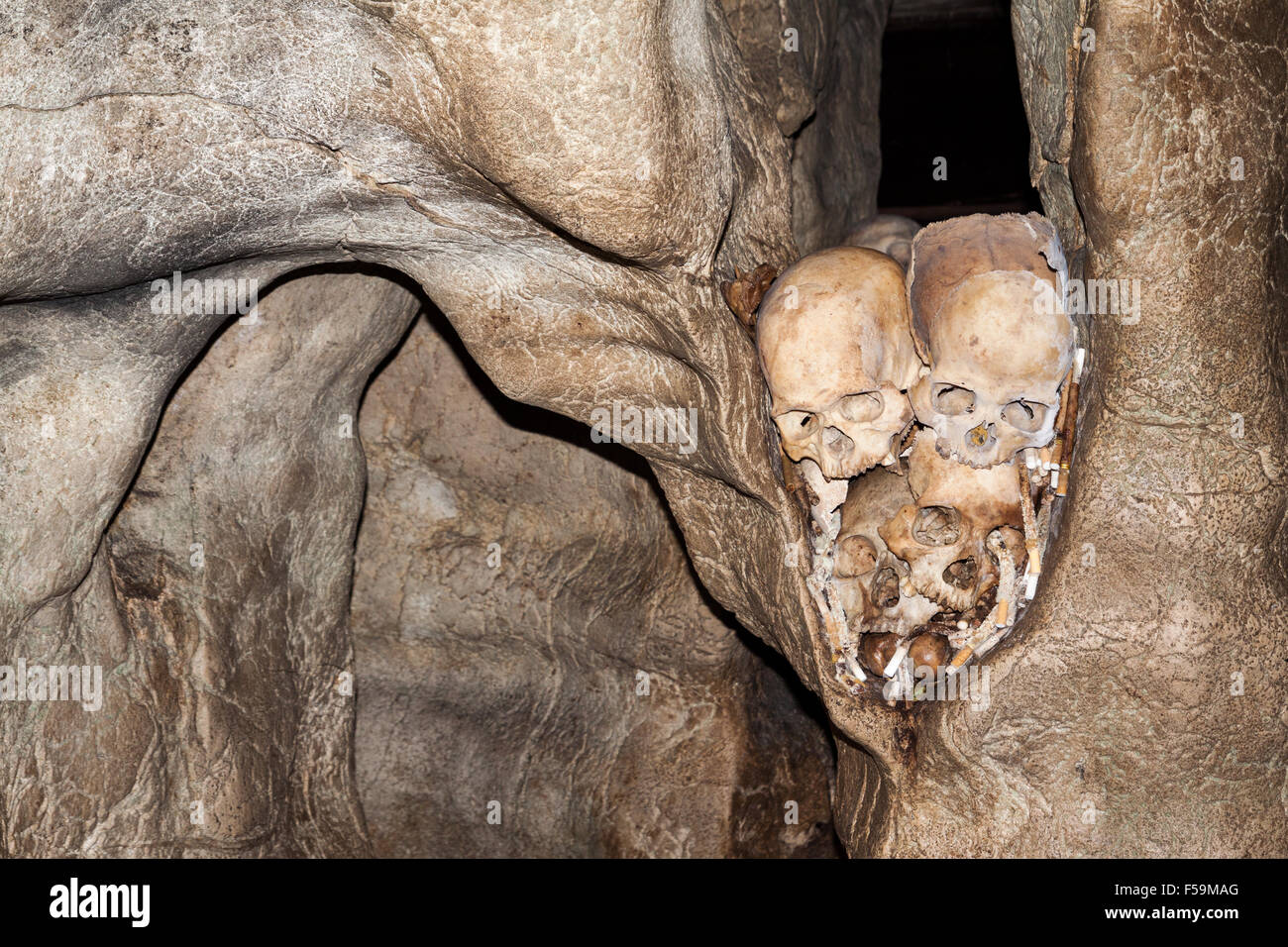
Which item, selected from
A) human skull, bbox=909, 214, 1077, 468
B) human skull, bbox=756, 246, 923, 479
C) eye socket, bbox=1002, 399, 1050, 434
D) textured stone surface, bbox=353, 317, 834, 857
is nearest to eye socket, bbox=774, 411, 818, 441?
human skull, bbox=756, 246, 923, 479

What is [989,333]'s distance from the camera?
2.29 meters

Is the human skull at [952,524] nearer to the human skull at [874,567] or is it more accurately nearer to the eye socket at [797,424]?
the human skull at [874,567]

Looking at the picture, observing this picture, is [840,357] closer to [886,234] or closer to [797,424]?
[797,424]

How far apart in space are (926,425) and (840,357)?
206 millimetres

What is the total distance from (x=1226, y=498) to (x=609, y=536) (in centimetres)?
153

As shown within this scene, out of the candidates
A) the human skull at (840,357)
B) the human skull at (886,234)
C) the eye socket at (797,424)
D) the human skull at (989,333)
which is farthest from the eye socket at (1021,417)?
the human skull at (886,234)

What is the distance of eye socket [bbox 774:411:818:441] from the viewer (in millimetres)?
2465

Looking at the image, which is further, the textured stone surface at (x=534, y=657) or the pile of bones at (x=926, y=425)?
the textured stone surface at (x=534, y=657)

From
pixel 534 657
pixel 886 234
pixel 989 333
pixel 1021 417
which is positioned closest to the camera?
pixel 989 333

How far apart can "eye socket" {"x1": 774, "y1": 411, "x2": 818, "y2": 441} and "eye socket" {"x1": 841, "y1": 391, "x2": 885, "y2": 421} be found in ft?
0.18

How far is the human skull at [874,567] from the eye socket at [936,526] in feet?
0.14

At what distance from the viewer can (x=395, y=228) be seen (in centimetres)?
255

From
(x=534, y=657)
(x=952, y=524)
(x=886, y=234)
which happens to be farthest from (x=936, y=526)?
(x=534, y=657)

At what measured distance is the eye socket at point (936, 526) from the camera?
252 cm
